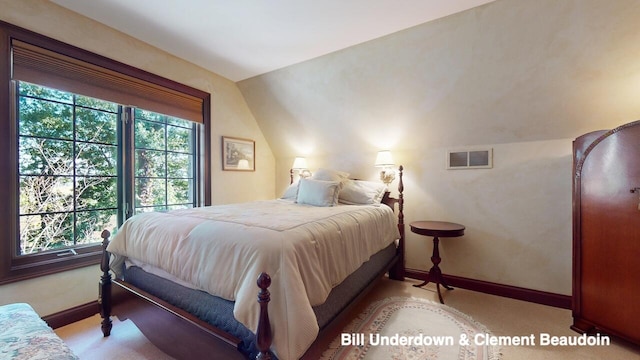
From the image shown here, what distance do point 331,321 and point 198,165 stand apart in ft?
8.64

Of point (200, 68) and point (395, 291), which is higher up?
point (200, 68)

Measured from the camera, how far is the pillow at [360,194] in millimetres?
2994

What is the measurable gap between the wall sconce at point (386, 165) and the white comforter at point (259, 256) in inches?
53.3

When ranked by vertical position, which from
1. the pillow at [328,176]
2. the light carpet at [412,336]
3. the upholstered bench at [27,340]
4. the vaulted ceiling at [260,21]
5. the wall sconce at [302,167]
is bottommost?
the light carpet at [412,336]

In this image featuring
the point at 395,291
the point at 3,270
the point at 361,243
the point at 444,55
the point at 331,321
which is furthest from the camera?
the point at 395,291

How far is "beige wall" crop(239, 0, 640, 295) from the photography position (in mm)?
2025

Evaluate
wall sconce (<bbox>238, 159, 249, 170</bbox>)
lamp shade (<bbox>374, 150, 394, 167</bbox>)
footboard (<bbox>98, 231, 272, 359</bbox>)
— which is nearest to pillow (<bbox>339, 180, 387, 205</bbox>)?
lamp shade (<bbox>374, 150, 394, 167</bbox>)

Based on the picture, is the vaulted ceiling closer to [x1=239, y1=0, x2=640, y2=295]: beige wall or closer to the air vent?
[x1=239, y1=0, x2=640, y2=295]: beige wall

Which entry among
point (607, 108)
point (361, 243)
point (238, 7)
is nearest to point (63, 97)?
point (238, 7)

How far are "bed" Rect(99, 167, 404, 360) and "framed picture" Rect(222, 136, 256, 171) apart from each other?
1762 millimetres

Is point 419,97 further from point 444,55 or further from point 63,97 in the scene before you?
point 63,97

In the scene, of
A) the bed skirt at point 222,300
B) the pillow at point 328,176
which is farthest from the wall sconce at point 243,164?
the bed skirt at point 222,300

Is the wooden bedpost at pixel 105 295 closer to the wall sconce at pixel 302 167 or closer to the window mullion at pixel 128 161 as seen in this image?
the window mullion at pixel 128 161

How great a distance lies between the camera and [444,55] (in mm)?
2418
